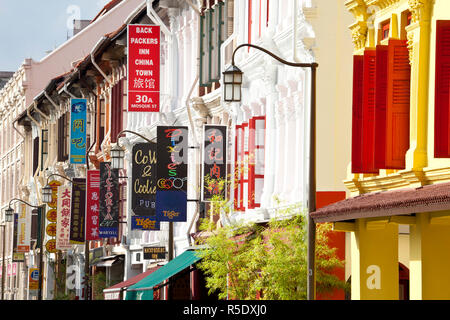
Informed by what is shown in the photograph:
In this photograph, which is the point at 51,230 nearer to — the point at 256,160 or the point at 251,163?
the point at 251,163

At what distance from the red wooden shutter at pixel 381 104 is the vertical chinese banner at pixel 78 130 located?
3604cm

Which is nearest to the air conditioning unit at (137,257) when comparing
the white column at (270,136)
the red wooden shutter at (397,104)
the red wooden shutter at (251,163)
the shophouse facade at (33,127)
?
the red wooden shutter at (251,163)

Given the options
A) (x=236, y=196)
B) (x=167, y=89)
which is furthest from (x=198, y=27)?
(x=236, y=196)

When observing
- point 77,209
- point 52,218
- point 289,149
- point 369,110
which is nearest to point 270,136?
point 289,149

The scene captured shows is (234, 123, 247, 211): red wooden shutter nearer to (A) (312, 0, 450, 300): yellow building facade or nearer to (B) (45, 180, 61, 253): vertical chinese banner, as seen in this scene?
(A) (312, 0, 450, 300): yellow building facade

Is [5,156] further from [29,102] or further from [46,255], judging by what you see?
[46,255]

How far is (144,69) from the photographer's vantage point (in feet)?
133

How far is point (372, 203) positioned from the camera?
17.9 meters

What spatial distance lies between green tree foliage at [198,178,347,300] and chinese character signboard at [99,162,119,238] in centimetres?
1702

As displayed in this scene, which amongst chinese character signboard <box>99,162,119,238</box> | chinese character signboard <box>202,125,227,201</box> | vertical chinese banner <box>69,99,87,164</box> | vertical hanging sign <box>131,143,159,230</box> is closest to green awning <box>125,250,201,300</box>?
chinese character signboard <box>202,125,227,201</box>

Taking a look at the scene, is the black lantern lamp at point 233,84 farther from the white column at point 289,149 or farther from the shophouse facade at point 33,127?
the shophouse facade at point 33,127

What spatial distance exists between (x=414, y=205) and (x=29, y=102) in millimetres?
66996

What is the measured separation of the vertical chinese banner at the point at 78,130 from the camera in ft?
182

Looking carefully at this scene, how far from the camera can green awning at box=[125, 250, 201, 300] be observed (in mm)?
32688
